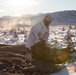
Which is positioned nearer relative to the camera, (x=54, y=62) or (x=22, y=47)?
(x=54, y=62)

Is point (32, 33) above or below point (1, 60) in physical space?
above

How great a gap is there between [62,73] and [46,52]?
4.89 ft

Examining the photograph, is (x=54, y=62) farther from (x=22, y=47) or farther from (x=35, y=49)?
(x=22, y=47)

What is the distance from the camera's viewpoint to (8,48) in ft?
41.8

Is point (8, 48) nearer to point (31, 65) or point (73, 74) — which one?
point (31, 65)

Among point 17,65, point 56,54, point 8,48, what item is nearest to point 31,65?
point 17,65

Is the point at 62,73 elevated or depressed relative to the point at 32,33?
depressed

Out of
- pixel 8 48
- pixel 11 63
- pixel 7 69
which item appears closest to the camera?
pixel 7 69

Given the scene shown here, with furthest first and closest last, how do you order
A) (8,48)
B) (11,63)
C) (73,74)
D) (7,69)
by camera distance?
(8,48) → (11,63) → (7,69) → (73,74)

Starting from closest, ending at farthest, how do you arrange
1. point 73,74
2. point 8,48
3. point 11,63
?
point 73,74, point 11,63, point 8,48

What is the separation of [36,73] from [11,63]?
4.40 feet

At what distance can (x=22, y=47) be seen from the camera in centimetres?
1323

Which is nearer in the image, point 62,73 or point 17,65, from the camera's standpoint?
point 62,73

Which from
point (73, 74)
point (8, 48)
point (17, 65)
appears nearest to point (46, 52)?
point (17, 65)
